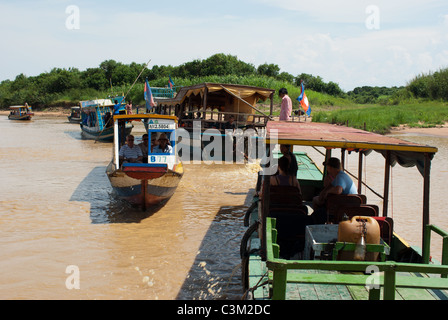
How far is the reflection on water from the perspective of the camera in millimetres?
5512

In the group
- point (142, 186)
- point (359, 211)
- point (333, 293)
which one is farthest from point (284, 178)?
point (142, 186)

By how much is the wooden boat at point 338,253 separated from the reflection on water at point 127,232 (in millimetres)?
1126

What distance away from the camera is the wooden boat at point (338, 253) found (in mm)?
2881

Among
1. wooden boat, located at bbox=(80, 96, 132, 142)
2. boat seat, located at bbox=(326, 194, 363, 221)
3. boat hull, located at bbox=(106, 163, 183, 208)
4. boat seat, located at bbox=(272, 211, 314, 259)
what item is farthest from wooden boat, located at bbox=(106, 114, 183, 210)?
wooden boat, located at bbox=(80, 96, 132, 142)

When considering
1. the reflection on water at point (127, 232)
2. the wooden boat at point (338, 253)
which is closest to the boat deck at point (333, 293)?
the wooden boat at point (338, 253)

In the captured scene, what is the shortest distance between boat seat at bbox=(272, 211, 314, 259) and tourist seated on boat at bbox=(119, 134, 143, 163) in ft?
16.2

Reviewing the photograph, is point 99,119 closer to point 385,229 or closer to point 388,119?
point 388,119

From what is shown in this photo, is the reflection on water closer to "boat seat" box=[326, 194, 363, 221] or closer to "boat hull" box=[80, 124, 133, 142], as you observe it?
"boat seat" box=[326, 194, 363, 221]

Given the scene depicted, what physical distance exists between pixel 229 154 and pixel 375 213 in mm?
11155

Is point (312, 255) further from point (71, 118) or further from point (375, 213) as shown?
point (71, 118)

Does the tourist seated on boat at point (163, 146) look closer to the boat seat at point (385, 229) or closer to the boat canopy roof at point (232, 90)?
the boat canopy roof at point (232, 90)

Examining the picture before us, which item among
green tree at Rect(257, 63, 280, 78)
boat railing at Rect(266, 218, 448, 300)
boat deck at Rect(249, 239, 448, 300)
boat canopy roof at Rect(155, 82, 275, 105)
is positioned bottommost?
boat deck at Rect(249, 239, 448, 300)

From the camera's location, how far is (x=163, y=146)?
943 cm

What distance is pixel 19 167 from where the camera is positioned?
46.0 ft
